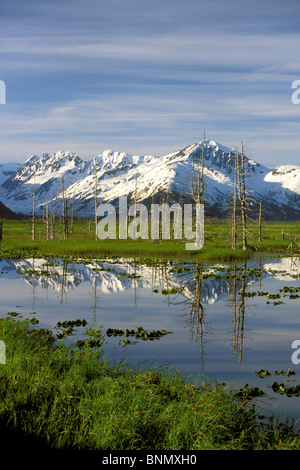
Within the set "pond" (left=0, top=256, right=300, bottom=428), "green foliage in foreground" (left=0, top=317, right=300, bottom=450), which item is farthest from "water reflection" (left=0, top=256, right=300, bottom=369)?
"green foliage in foreground" (left=0, top=317, right=300, bottom=450)

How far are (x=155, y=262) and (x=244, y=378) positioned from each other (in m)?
30.7

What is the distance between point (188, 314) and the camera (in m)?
20.4

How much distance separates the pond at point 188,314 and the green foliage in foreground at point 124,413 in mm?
1459

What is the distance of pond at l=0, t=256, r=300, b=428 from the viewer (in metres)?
13.1

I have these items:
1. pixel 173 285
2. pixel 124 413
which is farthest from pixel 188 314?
pixel 124 413

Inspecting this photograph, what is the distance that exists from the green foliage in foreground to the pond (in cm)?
146

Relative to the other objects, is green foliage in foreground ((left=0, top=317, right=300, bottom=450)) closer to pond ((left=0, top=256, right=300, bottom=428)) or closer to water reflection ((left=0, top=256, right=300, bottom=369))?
pond ((left=0, top=256, right=300, bottom=428))

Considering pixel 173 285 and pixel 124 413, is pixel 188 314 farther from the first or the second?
pixel 124 413

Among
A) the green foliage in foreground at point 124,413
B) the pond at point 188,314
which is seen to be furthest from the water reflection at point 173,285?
the green foliage in foreground at point 124,413

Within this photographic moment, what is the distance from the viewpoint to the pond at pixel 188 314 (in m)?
13.1

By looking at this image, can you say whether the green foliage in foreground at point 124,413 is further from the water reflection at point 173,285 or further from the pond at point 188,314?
the water reflection at point 173,285
